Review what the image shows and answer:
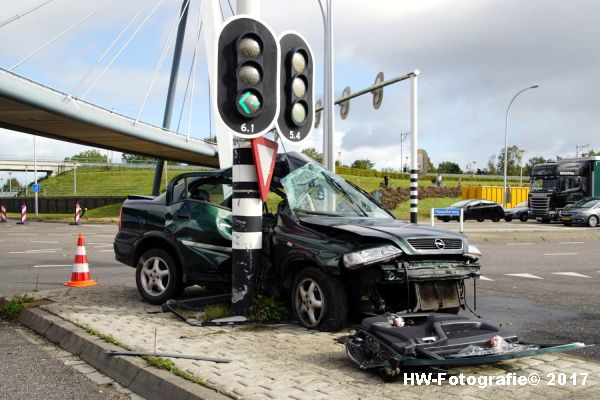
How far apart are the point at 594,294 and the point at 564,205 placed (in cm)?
2596

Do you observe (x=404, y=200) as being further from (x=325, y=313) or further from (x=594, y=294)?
(x=325, y=313)

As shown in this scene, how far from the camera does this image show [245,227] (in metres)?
6.47

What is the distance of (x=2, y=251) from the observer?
1698 centimetres

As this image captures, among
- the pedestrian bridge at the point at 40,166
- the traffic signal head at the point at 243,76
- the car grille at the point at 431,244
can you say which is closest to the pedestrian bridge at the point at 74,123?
the traffic signal head at the point at 243,76

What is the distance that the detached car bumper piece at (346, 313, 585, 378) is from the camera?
13.9 ft

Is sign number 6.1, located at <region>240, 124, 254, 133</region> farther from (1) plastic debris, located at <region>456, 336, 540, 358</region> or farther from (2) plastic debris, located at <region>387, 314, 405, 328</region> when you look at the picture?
(1) plastic debris, located at <region>456, 336, 540, 358</region>

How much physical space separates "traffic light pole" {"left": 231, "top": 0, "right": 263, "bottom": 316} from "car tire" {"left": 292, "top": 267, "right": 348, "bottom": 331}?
2.09ft

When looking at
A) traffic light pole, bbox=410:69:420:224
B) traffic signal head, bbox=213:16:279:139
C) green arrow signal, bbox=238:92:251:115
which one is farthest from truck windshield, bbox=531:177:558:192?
green arrow signal, bbox=238:92:251:115

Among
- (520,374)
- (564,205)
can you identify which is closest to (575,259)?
(520,374)

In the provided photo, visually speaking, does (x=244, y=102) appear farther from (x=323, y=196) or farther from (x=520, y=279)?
(x=520, y=279)

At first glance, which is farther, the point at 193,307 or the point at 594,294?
the point at 594,294

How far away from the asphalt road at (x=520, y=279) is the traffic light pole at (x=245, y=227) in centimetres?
283

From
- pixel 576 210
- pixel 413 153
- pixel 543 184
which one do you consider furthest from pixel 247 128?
pixel 543 184

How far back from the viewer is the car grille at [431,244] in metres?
5.55
